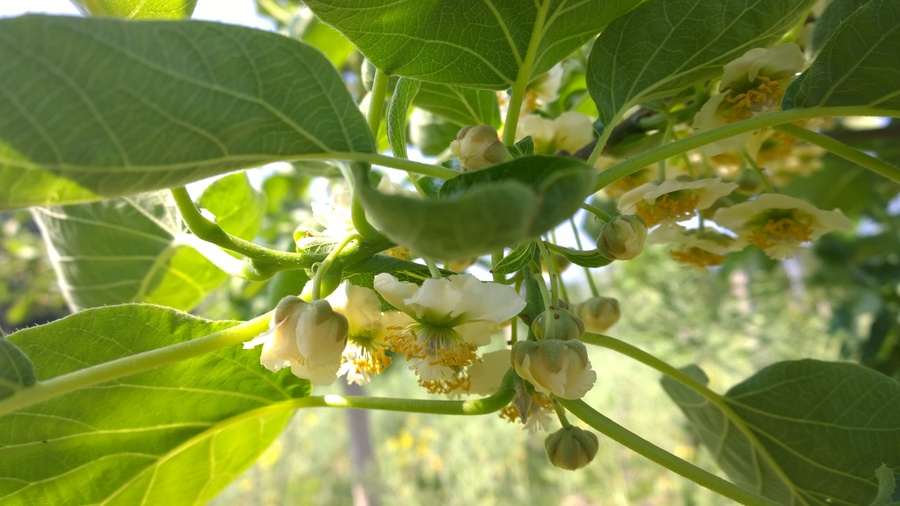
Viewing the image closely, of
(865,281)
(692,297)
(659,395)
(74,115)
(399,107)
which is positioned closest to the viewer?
(74,115)

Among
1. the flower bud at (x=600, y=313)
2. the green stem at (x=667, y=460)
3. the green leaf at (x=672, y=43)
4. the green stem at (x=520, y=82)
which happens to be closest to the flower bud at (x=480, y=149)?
the green stem at (x=520, y=82)

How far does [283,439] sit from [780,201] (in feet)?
20.3

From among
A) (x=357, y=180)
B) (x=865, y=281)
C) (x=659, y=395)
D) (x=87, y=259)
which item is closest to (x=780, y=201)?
(x=357, y=180)

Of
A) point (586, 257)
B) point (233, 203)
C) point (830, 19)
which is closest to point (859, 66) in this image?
point (830, 19)

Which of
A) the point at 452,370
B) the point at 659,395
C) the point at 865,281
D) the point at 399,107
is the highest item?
the point at 659,395

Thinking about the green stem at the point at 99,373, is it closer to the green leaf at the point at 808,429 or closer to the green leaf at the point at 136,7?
the green leaf at the point at 136,7

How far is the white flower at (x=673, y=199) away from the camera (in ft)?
2.88

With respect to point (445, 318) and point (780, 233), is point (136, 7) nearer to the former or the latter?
point (445, 318)

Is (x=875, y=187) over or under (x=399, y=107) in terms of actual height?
over

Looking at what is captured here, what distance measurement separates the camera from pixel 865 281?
8.16ft

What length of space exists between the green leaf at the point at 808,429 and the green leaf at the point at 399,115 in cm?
61

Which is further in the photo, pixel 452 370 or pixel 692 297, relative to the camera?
pixel 692 297

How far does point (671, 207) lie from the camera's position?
3.02ft

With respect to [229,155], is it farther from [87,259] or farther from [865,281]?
[865,281]
